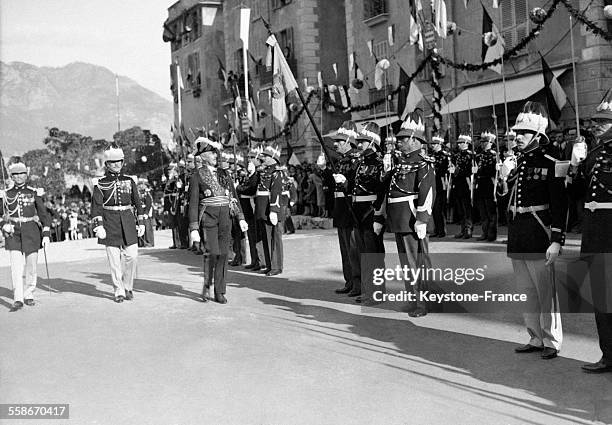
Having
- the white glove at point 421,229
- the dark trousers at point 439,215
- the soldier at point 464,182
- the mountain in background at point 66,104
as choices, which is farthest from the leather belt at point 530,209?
the dark trousers at point 439,215

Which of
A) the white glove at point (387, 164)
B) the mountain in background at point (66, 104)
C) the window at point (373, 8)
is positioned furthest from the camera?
the window at point (373, 8)

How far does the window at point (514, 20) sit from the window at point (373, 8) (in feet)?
20.6

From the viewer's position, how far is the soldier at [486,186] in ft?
47.9

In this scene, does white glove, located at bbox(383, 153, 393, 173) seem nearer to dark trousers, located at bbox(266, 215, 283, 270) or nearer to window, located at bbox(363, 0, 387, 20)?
dark trousers, located at bbox(266, 215, 283, 270)

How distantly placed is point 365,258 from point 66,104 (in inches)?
2309

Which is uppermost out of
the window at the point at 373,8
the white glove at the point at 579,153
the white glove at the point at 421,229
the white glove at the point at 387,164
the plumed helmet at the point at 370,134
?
the window at the point at 373,8

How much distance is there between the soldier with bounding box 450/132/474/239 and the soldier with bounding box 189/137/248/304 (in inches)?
263

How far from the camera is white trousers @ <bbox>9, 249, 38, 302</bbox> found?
393 inches

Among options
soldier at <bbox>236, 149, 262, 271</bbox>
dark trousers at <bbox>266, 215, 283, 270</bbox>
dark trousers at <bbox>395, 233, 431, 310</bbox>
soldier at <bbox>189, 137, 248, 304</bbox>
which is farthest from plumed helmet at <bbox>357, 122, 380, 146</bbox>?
soldier at <bbox>236, 149, 262, 271</bbox>

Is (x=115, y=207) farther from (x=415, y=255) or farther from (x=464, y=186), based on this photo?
(x=464, y=186)

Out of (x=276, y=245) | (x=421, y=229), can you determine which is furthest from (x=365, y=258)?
(x=276, y=245)

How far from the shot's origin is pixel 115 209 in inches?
404

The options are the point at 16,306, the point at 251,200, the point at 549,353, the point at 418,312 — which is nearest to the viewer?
the point at 549,353

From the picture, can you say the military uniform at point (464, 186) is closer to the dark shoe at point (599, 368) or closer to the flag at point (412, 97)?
the flag at point (412, 97)
